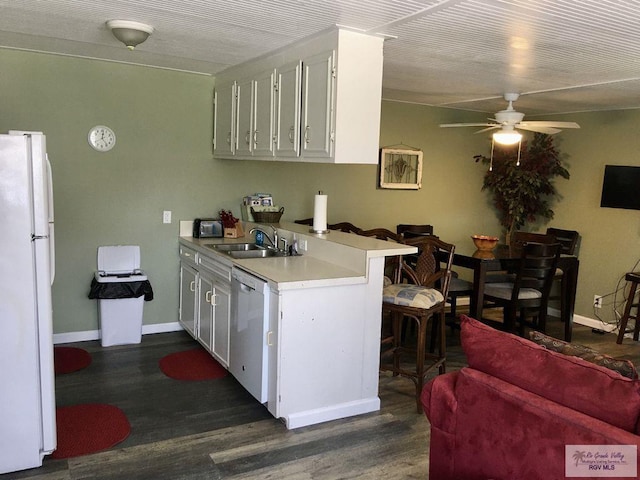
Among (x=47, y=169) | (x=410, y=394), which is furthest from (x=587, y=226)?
(x=47, y=169)

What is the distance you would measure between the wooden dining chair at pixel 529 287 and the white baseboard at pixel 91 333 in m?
2.77

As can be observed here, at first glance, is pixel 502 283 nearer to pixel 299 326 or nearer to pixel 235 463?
pixel 299 326

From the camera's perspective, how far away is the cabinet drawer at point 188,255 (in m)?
4.50

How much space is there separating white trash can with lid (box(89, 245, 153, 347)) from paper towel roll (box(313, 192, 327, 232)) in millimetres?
1517

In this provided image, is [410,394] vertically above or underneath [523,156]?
underneath

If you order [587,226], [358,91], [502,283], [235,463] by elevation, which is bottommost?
[235,463]

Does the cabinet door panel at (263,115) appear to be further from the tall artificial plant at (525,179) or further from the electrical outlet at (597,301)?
the electrical outlet at (597,301)

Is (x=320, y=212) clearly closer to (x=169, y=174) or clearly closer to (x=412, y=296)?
(x=412, y=296)

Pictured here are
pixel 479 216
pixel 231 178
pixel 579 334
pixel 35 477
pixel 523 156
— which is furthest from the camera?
pixel 479 216

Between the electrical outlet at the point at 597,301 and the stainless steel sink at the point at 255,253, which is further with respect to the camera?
the electrical outlet at the point at 597,301

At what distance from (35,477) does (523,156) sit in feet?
17.5

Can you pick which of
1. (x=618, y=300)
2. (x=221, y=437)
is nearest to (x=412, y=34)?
(x=221, y=437)

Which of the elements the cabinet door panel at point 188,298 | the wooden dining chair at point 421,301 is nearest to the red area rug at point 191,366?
the cabinet door panel at point 188,298

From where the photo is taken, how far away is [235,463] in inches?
110
